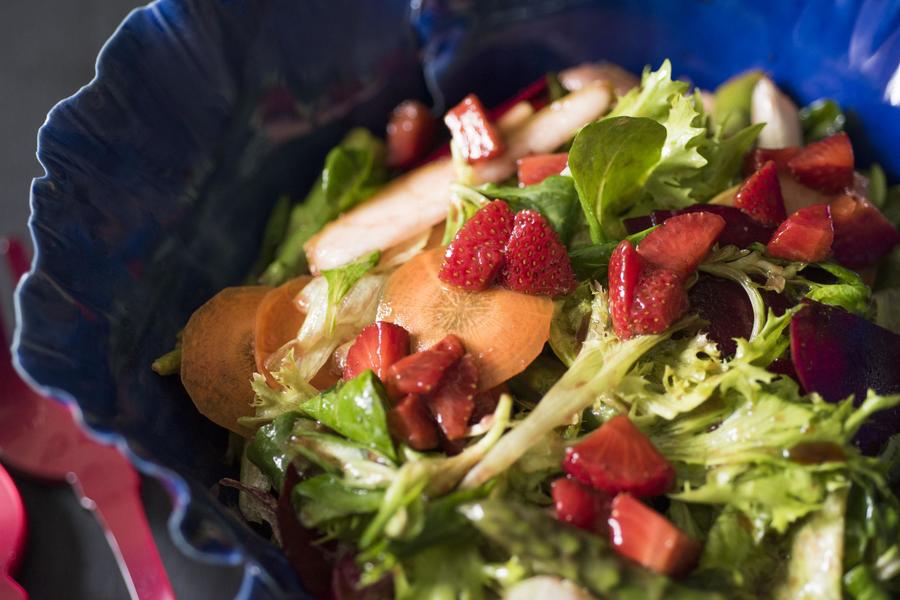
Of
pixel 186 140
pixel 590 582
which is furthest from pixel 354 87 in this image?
pixel 590 582

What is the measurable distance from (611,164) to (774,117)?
0.63 meters

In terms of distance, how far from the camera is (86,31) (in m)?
3.02

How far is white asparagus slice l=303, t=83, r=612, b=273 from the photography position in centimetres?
203

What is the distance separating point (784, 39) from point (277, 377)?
66.8 inches

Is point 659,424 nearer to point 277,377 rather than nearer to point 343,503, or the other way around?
point 343,503

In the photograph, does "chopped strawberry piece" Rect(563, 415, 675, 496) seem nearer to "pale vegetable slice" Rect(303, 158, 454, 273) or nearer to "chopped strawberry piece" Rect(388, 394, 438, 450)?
"chopped strawberry piece" Rect(388, 394, 438, 450)

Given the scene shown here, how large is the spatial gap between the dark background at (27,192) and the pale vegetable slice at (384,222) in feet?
2.30

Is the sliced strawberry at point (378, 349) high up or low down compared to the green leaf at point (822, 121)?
up

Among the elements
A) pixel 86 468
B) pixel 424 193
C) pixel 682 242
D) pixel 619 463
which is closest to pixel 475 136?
pixel 424 193

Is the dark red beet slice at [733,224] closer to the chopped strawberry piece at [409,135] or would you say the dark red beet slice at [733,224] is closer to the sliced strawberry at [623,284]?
the sliced strawberry at [623,284]

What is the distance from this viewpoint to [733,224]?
1.79 meters

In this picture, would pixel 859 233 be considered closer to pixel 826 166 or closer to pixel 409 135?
pixel 826 166

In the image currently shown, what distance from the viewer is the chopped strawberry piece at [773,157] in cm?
201

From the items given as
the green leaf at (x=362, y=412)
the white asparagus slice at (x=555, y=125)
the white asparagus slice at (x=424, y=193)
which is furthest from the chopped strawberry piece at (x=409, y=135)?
the green leaf at (x=362, y=412)
